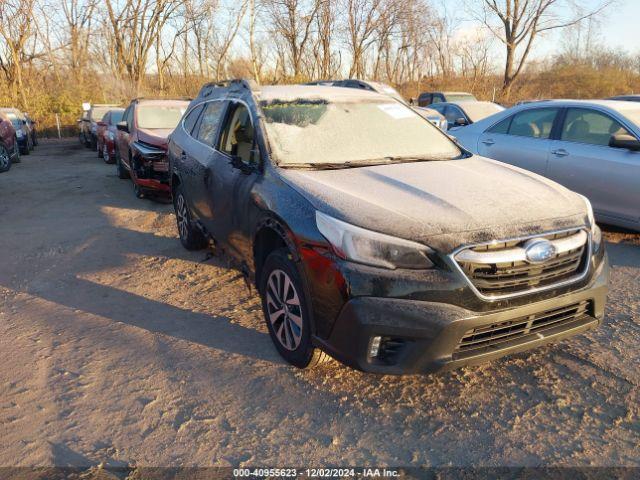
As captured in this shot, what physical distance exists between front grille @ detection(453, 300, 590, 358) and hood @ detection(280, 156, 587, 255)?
45 cm

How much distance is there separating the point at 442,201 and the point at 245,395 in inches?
62.3

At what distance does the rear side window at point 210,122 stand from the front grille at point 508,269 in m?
2.72

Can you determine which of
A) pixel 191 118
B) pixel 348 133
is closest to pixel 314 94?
pixel 348 133

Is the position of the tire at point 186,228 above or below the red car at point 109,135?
below

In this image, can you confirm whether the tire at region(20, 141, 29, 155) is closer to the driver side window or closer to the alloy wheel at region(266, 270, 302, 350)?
the driver side window

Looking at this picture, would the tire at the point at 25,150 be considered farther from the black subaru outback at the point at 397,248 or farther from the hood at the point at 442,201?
the hood at the point at 442,201

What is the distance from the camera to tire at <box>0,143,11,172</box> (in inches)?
483

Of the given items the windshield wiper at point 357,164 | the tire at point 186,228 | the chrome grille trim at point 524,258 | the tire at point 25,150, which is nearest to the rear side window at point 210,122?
the tire at point 186,228

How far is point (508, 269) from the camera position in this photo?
2557mm

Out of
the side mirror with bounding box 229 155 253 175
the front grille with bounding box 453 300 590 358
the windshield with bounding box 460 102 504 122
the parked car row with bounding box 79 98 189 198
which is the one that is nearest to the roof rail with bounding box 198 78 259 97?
the side mirror with bounding box 229 155 253 175

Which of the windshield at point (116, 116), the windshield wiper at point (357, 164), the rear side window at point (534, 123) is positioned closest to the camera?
the windshield wiper at point (357, 164)

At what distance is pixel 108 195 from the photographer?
29.9ft

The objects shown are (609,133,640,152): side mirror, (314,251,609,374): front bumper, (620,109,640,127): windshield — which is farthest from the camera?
(620,109,640,127): windshield

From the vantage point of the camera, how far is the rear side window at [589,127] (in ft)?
18.4
